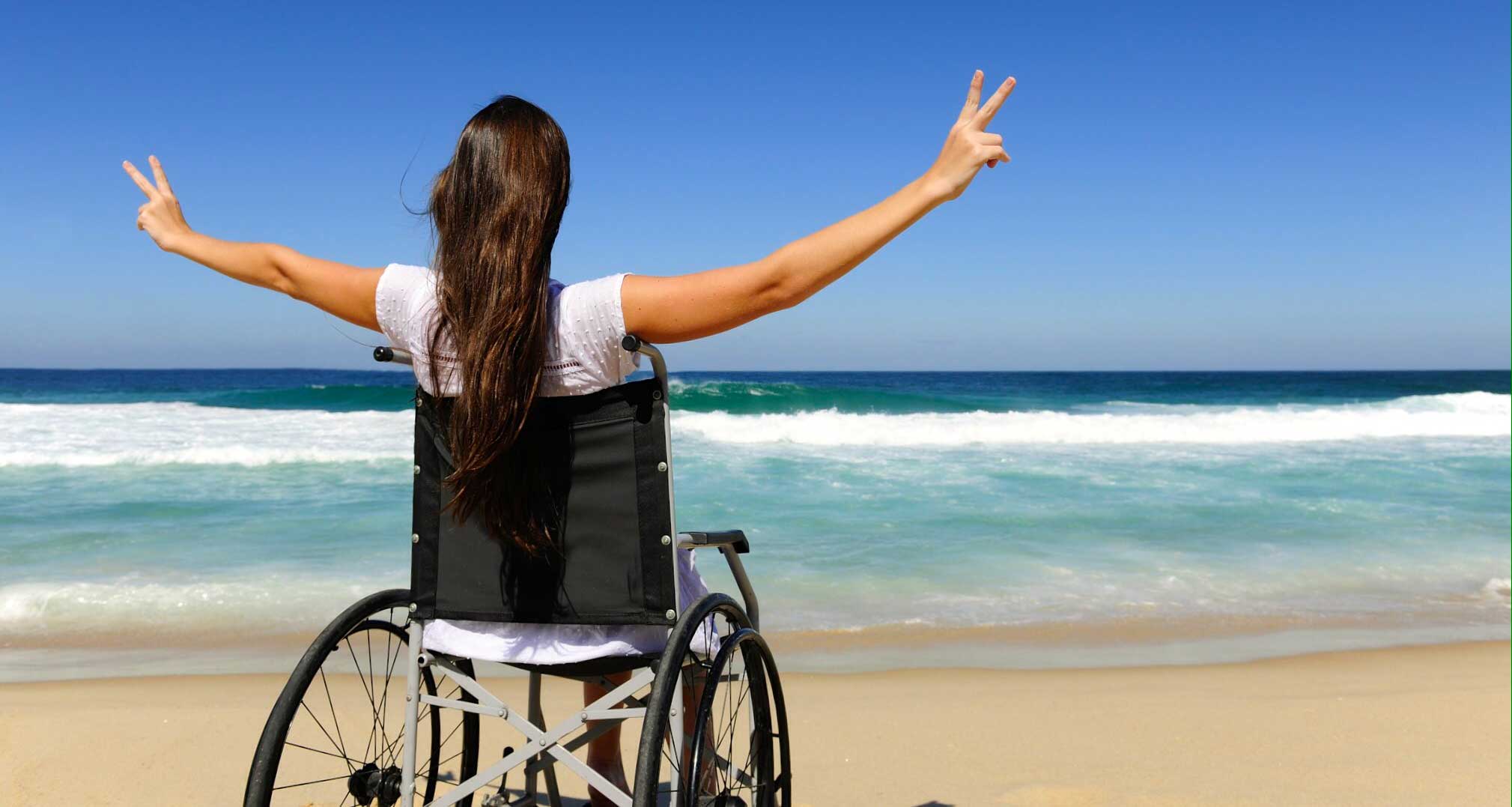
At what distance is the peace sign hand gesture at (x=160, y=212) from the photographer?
76.3 inches

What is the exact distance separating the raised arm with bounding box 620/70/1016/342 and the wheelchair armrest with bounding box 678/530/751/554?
1.54ft

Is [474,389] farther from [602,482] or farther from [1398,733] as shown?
[1398,733]

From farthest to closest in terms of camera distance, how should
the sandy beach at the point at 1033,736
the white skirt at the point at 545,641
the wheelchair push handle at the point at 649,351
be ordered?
the sandy beach at the point at 1033,736 < the white skirt at the point at 545,641 < the wheelchair push handle at the point at 649,351

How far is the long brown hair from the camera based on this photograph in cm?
164

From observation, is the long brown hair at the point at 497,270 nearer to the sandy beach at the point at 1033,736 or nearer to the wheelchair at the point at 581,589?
the wheelchair at the point at 581,589

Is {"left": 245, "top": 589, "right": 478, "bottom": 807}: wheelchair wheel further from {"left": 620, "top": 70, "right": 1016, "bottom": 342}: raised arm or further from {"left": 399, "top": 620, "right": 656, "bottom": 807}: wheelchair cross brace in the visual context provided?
{"left": 620, "top": 70, "right": 1016, "bottom": 342}: raised arm

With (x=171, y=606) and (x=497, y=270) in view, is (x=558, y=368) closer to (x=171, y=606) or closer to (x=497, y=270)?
(x=497, y=270)

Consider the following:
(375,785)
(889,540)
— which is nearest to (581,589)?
(375,785)

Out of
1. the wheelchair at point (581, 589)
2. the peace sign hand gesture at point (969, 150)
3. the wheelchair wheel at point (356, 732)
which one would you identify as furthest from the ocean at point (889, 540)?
the peace sign hand gesture at point (969, 150)

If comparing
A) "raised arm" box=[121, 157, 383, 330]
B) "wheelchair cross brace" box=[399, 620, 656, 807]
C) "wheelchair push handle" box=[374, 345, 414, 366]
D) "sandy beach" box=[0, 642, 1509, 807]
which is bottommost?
"sandy beach" box=[0, 642, 1509, 807]

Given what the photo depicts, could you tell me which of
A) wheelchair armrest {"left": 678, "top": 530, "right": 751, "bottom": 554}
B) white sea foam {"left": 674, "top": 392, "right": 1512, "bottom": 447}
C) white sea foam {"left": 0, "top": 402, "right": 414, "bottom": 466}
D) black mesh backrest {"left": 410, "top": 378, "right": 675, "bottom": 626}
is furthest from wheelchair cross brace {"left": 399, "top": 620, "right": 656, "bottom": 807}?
white sea foam {"left": 674, "top": 392, "right": 1512, "bottom": 447}

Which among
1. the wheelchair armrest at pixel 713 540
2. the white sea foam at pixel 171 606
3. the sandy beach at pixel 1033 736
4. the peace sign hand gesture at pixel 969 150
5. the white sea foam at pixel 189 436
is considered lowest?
the sandy beach at pixel 1033 736

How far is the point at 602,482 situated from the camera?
178 cm

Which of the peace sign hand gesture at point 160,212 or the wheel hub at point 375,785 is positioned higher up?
the peace sign hand gesture at point 160,212
